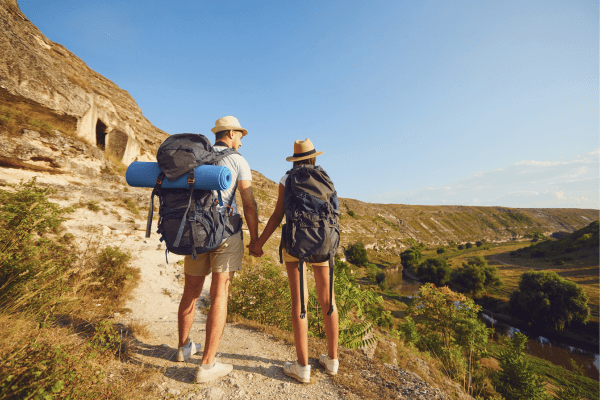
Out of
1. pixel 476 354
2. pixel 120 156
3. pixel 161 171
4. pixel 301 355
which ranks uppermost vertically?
pixel 120 156

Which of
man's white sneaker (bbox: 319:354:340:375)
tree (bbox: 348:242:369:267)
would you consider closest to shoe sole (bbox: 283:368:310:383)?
man's white sneaker (bbox: 319:354:340:375)

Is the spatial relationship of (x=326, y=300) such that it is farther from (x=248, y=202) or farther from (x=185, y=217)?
(x=185, y=217)

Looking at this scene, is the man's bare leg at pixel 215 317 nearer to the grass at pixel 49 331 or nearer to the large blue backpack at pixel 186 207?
the large blue backpack at pixel 186 207

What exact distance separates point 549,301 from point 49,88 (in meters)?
52.2

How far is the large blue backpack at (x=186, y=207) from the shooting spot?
87.5 inches

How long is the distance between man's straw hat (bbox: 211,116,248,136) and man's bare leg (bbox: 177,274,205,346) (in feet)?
5.95

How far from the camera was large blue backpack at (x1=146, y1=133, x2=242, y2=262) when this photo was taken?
Result: 7.29ft

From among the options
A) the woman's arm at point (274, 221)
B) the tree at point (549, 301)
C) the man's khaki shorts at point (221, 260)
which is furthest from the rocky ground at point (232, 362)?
the tree at point (549, 301)

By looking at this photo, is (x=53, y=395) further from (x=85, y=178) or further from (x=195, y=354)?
(x=85, y=178)

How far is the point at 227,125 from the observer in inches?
112

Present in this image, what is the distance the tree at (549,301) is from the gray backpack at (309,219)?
4402 cm

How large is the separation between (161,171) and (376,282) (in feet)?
163

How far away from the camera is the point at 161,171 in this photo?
2318mm

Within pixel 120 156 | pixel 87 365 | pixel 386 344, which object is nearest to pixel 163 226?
pixel 87 365
